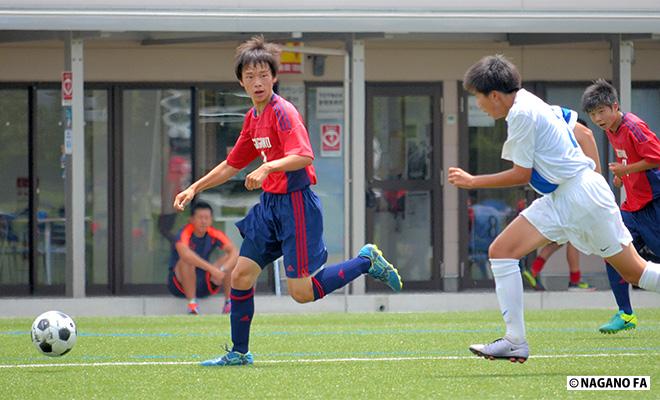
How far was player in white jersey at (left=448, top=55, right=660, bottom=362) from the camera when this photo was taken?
8.23 metres

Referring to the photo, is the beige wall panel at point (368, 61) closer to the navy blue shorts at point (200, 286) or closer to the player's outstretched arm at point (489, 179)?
the navy blue shorts at point (200, 286)

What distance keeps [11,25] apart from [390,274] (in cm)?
787

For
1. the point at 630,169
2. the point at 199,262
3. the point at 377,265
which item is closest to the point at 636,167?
the point at 630,169

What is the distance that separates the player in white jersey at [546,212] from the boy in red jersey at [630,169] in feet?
8.79

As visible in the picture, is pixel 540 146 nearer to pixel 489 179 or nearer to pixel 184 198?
pixel 489 179

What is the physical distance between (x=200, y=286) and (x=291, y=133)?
833cm

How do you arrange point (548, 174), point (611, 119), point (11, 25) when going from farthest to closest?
point (11, 25) → point (611, 119) → point (548, 174)

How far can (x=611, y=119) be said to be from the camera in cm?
1109

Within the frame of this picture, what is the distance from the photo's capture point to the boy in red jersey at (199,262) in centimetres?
1680

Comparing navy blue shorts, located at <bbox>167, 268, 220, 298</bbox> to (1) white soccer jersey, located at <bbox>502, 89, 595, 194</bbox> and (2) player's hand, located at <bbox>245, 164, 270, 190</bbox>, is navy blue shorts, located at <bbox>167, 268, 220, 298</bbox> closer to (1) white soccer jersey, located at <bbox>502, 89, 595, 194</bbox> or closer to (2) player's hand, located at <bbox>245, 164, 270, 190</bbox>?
(2) player's hand, located at <bbox>245, 164, 270, 190</bbox>

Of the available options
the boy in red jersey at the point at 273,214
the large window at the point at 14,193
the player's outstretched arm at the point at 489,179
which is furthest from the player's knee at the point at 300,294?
the large window at the point at 14,193

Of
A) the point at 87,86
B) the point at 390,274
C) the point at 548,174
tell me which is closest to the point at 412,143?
the point at 87,86

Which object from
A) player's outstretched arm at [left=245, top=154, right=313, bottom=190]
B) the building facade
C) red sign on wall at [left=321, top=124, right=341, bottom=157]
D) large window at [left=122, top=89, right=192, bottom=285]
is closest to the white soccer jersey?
player's outstretched arm at [left=245, top=154, right=313, bottom=190]

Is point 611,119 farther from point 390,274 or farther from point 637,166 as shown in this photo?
point 390,274
